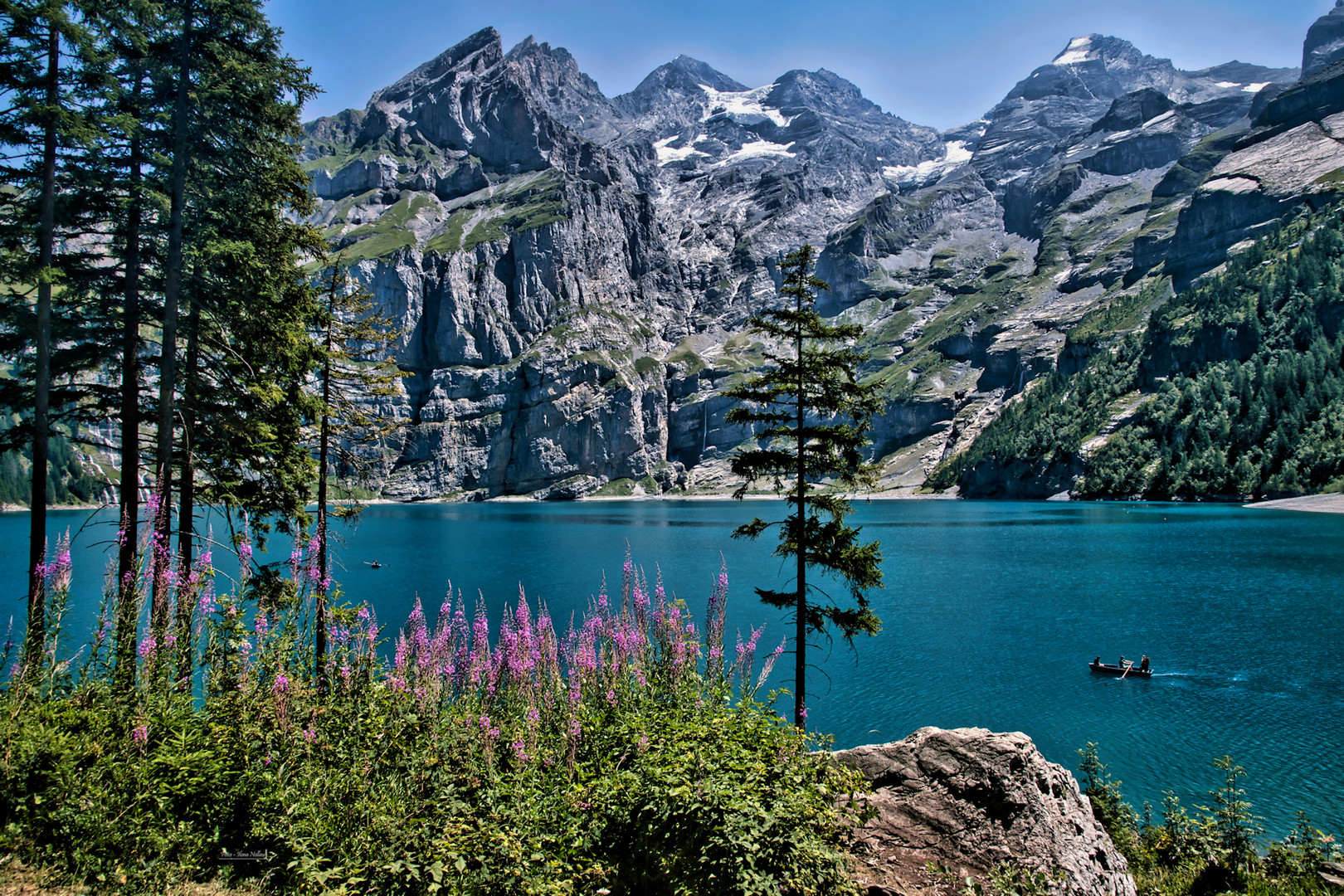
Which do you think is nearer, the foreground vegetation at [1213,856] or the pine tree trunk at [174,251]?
the foreground vegetation at [1213,856]

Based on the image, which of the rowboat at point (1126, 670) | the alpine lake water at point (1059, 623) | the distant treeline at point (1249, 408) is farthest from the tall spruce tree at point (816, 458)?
the distant treeline at point (1249, 408)

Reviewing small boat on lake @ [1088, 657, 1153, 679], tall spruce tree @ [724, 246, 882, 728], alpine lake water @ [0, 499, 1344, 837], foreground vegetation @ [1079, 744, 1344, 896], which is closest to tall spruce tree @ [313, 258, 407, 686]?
alpine lake water @ [0, 499, 1344, 837]

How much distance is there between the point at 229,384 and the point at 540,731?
11906mm

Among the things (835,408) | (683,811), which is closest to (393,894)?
(683,811)

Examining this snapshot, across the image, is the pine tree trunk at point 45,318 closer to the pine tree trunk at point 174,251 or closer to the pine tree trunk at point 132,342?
the pine tree trunk at point 132,342

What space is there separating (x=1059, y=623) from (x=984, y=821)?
149 ft

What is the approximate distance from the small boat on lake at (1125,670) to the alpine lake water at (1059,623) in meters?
0.63

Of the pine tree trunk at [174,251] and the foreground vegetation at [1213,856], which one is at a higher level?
the pine tree trunk at [174,251]

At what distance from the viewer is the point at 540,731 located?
11695mm

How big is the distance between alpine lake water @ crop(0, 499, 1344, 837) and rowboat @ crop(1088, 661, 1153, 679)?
2.02 feet

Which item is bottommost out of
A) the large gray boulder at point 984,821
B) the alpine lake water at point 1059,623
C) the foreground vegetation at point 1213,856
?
the alpine lake water at point 1059,623

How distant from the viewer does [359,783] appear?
Answer: 7.75 meters

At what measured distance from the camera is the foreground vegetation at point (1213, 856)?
37.8ft

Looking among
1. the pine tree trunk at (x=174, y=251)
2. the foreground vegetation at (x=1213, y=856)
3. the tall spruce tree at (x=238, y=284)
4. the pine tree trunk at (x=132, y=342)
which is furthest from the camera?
the tall spruce tree at (x=238, y=284)
